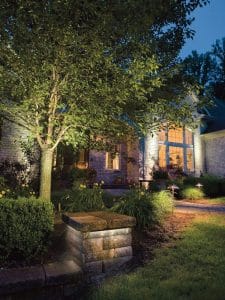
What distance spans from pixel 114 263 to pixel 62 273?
2.59ft

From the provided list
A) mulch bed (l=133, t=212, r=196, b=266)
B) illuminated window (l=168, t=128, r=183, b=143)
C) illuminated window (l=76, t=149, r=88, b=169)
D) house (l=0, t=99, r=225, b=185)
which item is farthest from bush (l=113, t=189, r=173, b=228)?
illuminated window (l=168, t=128, r=183, b=143)

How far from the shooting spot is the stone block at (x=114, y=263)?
3947 millimetres

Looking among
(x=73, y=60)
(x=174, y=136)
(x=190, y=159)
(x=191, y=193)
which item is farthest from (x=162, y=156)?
(x=73, y=60)

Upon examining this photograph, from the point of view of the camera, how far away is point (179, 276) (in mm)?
3658

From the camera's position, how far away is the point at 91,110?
5.20 meters

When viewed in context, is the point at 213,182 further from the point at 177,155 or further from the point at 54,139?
the point at 54,139

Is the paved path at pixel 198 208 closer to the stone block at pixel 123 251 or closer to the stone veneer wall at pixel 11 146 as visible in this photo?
the stone block at pixel 123 251

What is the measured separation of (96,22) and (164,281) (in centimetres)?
446

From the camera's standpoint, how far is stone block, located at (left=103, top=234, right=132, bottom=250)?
158 inches

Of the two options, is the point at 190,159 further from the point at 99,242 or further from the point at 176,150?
the point at 99,242

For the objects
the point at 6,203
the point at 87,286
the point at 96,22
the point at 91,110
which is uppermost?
the point at 96,22

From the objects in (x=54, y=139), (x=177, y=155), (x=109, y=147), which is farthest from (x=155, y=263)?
(x=177, y=155)

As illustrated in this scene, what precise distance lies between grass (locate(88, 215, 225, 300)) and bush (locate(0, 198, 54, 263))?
3.71 feet

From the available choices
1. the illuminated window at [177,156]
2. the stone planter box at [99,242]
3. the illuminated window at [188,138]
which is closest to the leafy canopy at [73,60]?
the stone planter box at [99,242]
